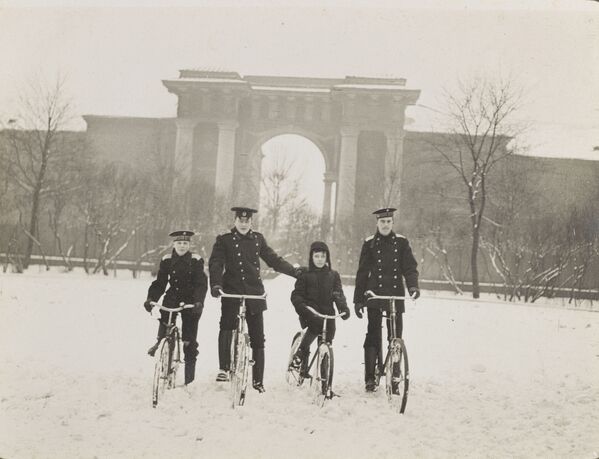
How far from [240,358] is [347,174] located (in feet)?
37.2

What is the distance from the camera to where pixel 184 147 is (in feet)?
39.0

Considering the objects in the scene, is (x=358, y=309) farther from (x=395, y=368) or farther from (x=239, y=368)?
(x=239, y=368)

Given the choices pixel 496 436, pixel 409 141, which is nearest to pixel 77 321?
pixel 496 436

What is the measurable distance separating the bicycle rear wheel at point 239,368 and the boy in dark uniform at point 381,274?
1322 mm

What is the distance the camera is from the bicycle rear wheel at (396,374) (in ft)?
16.4

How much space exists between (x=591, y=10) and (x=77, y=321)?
25.5 feet

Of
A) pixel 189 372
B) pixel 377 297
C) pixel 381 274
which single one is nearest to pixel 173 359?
pixel 189 372

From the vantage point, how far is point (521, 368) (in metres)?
6.50

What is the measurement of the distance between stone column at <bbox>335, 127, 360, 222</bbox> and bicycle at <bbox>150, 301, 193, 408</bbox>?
24.8 ft

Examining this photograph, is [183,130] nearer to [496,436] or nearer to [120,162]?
[120,162]

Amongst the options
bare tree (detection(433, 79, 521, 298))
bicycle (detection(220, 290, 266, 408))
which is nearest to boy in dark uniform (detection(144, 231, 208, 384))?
bicycle (detection(220, 290, 266, 408))

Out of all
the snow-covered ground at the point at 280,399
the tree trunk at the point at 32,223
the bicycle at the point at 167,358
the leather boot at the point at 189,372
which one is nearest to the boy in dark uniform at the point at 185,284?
the leather boot at the point at 189,372

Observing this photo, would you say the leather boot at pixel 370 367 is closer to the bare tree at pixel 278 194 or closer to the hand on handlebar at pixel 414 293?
the hand on handlebar at pixel 414 293

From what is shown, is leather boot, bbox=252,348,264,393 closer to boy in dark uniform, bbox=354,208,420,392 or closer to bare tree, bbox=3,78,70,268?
boy in dark uniform, bbox=354,208,420,392
